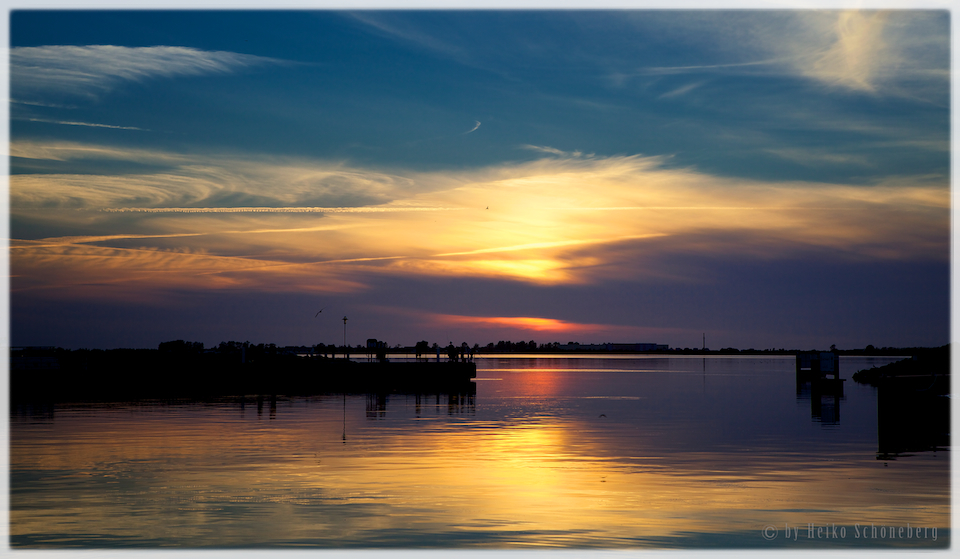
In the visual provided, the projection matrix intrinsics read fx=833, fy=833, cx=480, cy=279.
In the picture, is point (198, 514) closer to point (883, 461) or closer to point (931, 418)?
point (883, 461)

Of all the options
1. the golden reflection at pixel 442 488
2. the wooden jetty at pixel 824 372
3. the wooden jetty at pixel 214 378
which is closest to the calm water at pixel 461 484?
the golden reflection at pixel 442 488

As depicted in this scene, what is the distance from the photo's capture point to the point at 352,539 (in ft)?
58.8

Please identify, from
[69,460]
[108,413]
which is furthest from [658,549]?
[108,413]

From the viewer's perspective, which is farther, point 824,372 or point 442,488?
point 824,372

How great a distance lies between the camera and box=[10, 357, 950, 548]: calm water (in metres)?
18.6

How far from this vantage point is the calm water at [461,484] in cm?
1856

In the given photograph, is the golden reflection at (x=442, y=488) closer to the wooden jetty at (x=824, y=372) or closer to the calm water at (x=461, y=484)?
the calm water at (x=461, y=484)

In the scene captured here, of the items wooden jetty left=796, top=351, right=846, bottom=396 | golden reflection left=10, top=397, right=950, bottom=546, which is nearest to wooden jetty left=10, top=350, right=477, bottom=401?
wooden jetty left=796, top=351, right=846, bottom=396

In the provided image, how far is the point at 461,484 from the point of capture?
24.8m

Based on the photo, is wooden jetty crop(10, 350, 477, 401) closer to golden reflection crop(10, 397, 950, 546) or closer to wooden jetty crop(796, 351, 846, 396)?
wooden jetty crop(796, 351, 846, 396)

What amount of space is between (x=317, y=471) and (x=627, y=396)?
175 ft

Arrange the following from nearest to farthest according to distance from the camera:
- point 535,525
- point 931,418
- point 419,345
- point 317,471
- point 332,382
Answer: point 535,525 → point 317,471 → point 931,418 → point 332,382 → point 419,345

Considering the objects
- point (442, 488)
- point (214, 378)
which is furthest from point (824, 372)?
point (442, 488)

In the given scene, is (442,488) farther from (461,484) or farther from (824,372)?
Answer: (824,372)
